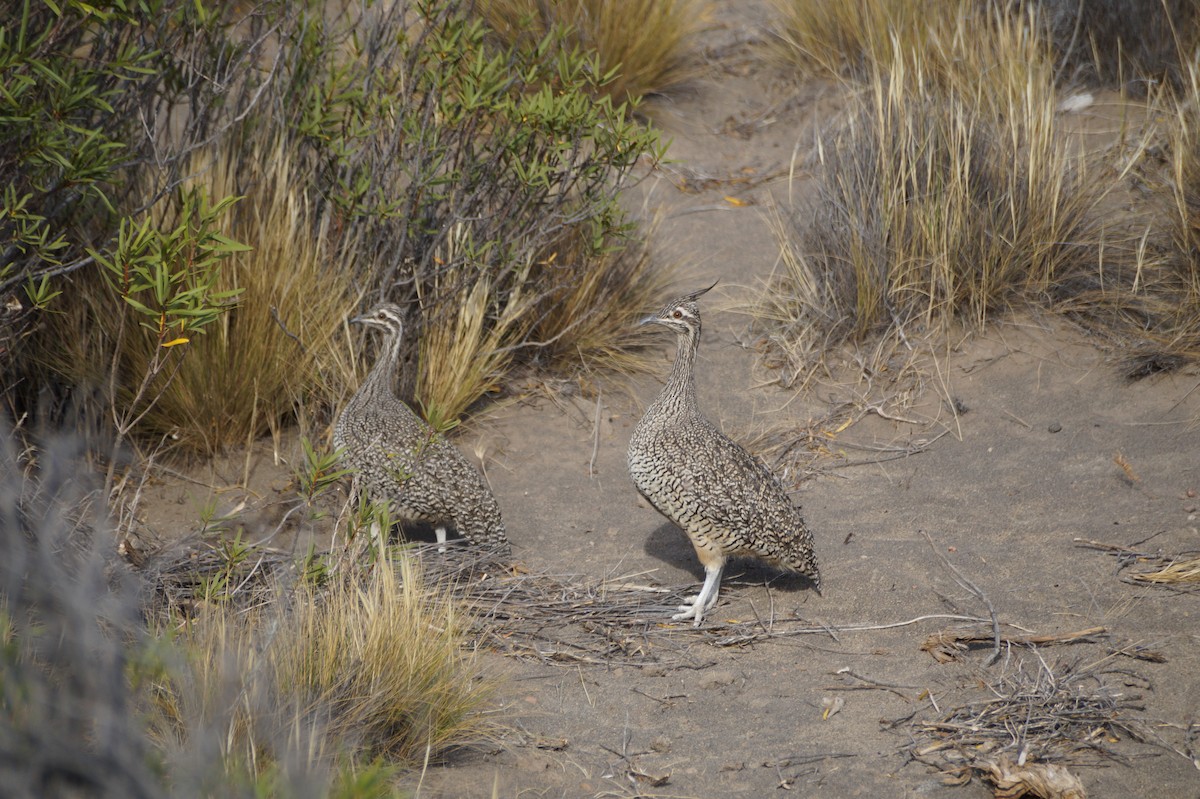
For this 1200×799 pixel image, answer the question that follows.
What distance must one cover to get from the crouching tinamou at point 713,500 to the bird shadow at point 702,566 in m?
0.28

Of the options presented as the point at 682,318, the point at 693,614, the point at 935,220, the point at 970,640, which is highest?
the point at 935,220

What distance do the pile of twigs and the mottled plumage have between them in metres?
2.28

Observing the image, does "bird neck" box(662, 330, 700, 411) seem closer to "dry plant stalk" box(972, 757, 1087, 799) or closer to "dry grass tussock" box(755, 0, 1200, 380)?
"dry grass tussock" box(755, 0, 1200, 380)

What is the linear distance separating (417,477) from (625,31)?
5641 mm

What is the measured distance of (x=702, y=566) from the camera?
18.7ft

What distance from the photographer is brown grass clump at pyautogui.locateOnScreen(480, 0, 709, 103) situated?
30.7 feet

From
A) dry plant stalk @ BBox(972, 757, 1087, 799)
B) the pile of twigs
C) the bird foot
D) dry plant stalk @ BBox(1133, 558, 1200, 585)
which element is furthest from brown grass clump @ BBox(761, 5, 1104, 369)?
dry plant stalk @ BBox(972, 757, 1087, 799)

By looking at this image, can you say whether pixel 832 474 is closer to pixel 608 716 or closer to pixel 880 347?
pixel 880 347

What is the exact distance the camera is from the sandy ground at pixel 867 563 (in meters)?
3.91

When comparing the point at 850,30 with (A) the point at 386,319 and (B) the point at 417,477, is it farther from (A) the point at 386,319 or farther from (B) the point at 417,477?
(B) the point at 417,477

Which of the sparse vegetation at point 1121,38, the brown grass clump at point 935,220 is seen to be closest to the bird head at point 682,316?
the brown grass clump at point 935,220

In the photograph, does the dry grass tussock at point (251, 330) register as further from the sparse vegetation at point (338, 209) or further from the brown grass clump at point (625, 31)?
the brown grass clump at point (625, 31)

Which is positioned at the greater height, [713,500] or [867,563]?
[713,500]

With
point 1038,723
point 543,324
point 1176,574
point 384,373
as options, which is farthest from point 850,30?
point 1038,723
